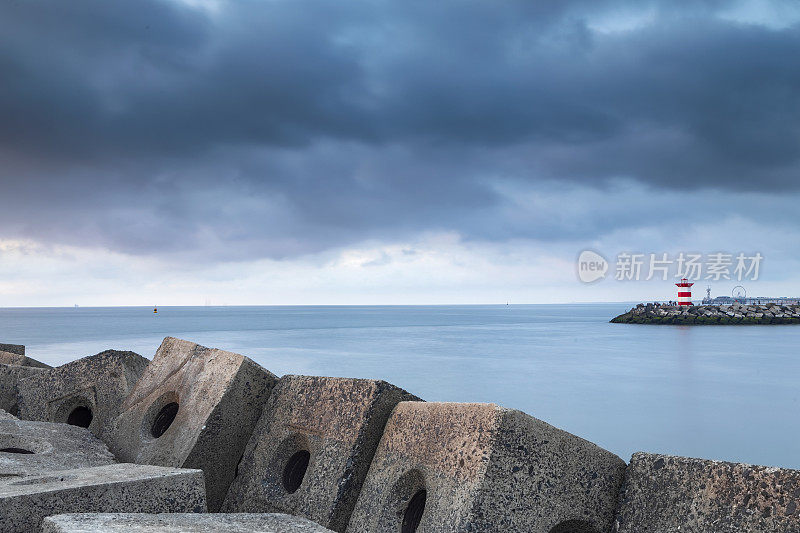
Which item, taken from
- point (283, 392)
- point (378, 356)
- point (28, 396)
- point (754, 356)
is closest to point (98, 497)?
point (283, 392)

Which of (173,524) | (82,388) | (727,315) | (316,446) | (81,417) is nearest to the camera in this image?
(173,524)

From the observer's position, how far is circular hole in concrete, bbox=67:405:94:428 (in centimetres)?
588

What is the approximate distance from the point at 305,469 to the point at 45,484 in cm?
156

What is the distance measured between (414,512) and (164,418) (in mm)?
2473

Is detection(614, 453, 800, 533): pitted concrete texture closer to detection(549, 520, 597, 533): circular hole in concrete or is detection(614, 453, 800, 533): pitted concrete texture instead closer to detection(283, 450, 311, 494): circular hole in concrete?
detection(549, 520, 597, 533): circular hole in concrete

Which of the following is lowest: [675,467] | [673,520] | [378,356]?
[378,356]

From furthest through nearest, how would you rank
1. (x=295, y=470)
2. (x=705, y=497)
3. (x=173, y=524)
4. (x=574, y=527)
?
(x=295, y=470)
(x=574, y=527)
(x=705, y=497)
(x=173, y=524)

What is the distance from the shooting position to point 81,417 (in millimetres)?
5969

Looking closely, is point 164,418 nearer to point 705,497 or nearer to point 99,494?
point 99,494

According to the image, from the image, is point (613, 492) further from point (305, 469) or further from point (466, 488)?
point (305, 469)

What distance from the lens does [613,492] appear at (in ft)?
9.89

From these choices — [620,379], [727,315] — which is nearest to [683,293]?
[727,315]

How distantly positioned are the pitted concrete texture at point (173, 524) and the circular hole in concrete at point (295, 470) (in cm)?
129

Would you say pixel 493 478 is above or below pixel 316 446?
above
